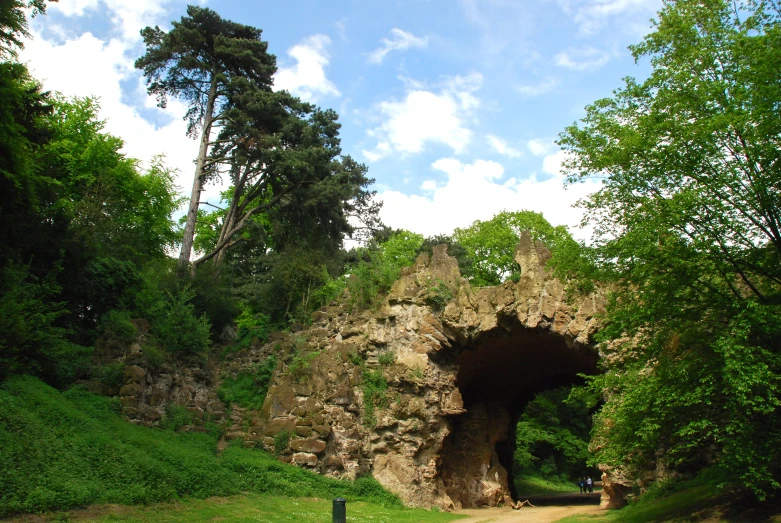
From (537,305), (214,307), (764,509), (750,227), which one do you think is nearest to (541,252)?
(537,305)

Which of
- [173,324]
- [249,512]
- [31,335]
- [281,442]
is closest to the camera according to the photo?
[249,512]

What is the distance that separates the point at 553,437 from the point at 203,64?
28.4 meters

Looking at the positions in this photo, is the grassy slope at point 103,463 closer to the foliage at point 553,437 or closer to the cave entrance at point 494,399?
Answer: the cave entrance at point 494,399

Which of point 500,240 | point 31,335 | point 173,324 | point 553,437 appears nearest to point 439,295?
point 173,324

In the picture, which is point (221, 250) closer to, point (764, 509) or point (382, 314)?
point (382, 314)

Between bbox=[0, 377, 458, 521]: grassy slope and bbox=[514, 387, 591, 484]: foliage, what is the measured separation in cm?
1891

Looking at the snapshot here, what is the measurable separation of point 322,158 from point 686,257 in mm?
16482

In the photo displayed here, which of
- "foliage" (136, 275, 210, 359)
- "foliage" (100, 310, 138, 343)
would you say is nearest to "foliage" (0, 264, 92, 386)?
"foliage" (100, 310, 138, 343)

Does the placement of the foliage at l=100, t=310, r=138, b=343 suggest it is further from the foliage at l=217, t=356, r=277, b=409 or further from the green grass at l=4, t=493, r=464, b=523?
the green grass at l=4, t=493, r=464, b=523

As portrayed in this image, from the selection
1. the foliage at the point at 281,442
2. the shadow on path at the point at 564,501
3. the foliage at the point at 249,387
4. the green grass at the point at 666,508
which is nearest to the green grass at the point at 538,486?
the shadow on path at the point at 564,501

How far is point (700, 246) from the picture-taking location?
34.1ft

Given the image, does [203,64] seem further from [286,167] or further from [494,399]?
[494,399]

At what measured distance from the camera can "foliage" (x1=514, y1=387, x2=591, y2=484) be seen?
33.7 meters

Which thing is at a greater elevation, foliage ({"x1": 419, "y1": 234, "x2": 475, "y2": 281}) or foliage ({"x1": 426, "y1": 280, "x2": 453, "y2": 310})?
foliage ({"x1": 419, "y1": 234, "x2": 475, "y2": 281})
